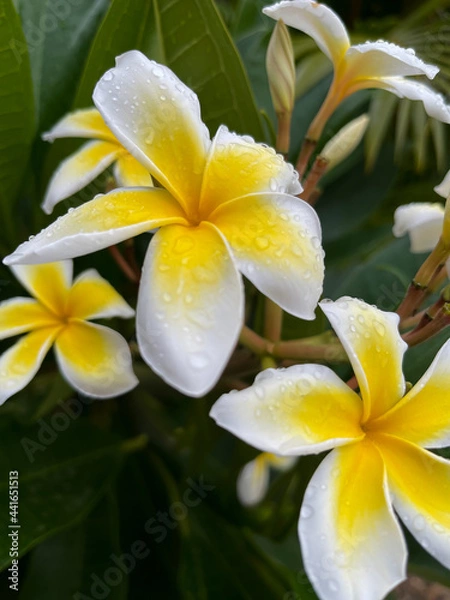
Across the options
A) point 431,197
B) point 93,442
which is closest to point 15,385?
point 93,442

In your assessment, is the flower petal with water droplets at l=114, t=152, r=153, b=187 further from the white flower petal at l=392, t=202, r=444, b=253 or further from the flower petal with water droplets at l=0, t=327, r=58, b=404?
the white flower petal at l=392, t=202, r=444, b=253

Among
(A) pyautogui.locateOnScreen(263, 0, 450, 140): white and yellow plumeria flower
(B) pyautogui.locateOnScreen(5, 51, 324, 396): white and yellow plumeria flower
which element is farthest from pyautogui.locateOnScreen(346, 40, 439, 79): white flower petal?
(B) pyautogui.locateOnScreen(5, 51, 324, 396): white and yellow plumeria flower

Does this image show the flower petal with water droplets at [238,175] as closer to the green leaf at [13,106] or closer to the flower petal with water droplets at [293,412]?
the flower petal with water droplets at [293,412]

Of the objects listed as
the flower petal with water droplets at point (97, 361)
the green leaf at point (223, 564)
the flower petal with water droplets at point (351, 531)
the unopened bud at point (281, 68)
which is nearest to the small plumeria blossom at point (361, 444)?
the flower petal with water droplets at point (351, 531)

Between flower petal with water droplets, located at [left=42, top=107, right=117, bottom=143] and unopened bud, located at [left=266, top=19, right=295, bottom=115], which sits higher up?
unopened bud, located at [left=266, top=19, right=295, bottom=115]

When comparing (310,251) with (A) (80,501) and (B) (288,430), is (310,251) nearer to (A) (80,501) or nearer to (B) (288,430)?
(B) (288,430)

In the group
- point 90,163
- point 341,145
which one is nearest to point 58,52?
point 90,163
